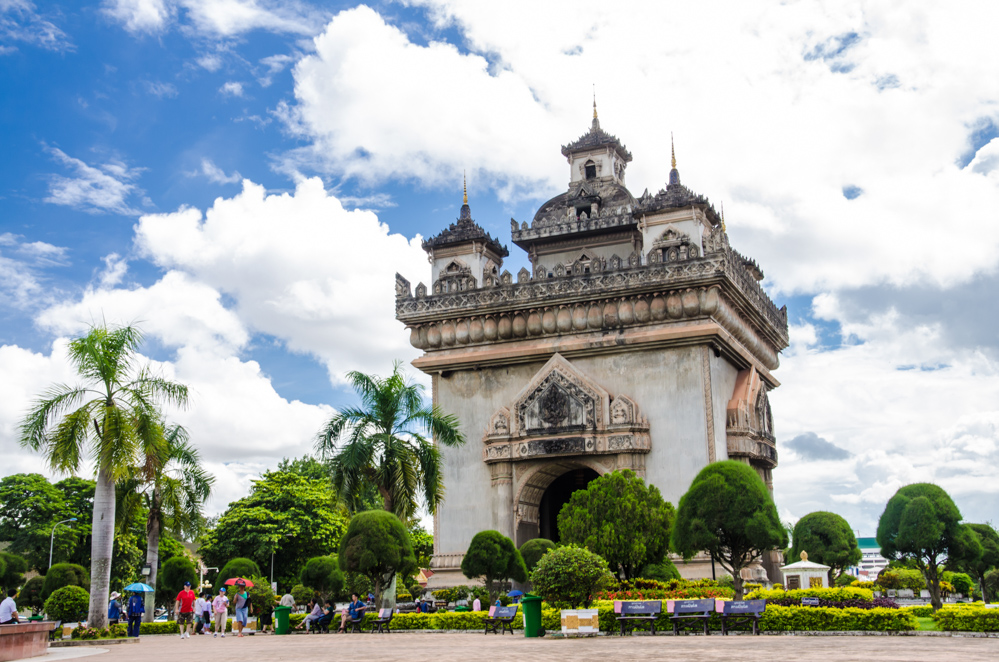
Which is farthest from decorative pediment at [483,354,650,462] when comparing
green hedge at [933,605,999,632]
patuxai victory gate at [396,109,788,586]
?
green hedge at [933,605,999,632]

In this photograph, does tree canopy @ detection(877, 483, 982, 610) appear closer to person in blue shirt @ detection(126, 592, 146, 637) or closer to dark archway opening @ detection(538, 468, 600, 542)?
dark archway opening @ detection(538, 468, 600, 542)

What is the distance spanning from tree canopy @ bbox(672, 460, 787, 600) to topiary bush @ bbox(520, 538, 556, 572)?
23.6 feet

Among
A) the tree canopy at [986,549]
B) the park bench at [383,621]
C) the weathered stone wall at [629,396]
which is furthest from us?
the tree canopy at [986,549]

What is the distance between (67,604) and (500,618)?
13.4 metres

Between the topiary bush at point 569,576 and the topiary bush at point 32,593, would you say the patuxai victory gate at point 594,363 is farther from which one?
the topiary bush at point 32,593

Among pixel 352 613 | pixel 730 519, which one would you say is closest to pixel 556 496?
pixel 352 613

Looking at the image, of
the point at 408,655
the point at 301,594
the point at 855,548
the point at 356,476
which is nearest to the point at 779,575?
the point at 855,548

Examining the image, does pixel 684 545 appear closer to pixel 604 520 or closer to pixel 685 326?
pixel 604 520

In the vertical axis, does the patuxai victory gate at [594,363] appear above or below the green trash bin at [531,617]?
above

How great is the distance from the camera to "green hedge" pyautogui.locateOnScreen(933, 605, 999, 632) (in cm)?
1730

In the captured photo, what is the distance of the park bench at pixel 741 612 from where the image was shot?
17.8 metres

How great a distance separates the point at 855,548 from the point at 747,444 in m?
7.52

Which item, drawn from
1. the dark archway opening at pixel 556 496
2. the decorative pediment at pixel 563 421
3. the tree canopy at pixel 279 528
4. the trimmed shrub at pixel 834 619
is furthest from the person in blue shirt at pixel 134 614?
the tree canopy at pixel 279 528

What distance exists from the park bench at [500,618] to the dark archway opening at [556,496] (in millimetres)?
11577
